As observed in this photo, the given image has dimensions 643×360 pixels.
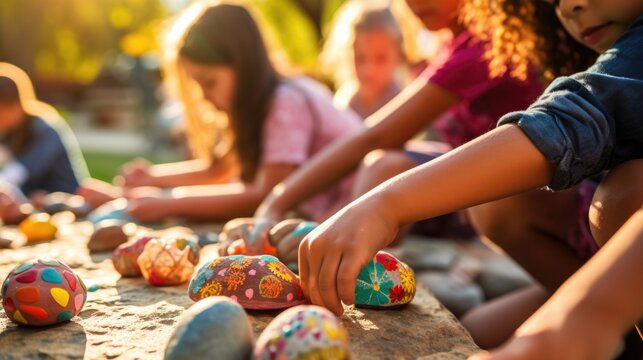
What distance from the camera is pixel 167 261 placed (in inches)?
67.8

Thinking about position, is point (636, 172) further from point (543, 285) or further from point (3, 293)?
point (3, 293)

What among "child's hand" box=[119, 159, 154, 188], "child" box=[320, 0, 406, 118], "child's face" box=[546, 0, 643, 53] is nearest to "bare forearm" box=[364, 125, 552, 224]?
"child's face" box=[546, 0, 643, 53]

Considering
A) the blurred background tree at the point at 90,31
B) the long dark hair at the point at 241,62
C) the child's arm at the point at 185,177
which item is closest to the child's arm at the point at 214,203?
the long dark hair at the point at 241,62

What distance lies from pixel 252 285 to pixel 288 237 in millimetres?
405

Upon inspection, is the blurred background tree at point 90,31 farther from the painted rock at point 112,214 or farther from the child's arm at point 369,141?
the child's arm at point 369,141

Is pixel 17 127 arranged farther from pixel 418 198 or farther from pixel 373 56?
pixel 418 198

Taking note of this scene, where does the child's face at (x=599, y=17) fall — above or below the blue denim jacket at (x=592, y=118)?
above

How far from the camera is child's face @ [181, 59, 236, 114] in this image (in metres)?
3.16

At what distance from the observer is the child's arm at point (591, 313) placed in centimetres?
87

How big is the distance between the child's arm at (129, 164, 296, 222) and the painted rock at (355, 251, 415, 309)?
5.20ft

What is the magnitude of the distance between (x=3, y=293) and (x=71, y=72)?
23.8 m

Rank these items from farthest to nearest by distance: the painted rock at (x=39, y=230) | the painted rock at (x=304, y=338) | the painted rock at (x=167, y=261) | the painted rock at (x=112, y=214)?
the painted rock at (x=112, y=214) → the painted rock at (x=39, y=230) → the painted rock at (x=167, y=261) → the painted rock at (x=304, y=338)

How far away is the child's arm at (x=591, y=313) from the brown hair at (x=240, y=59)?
7.83ft

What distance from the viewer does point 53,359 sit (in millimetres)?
1214
